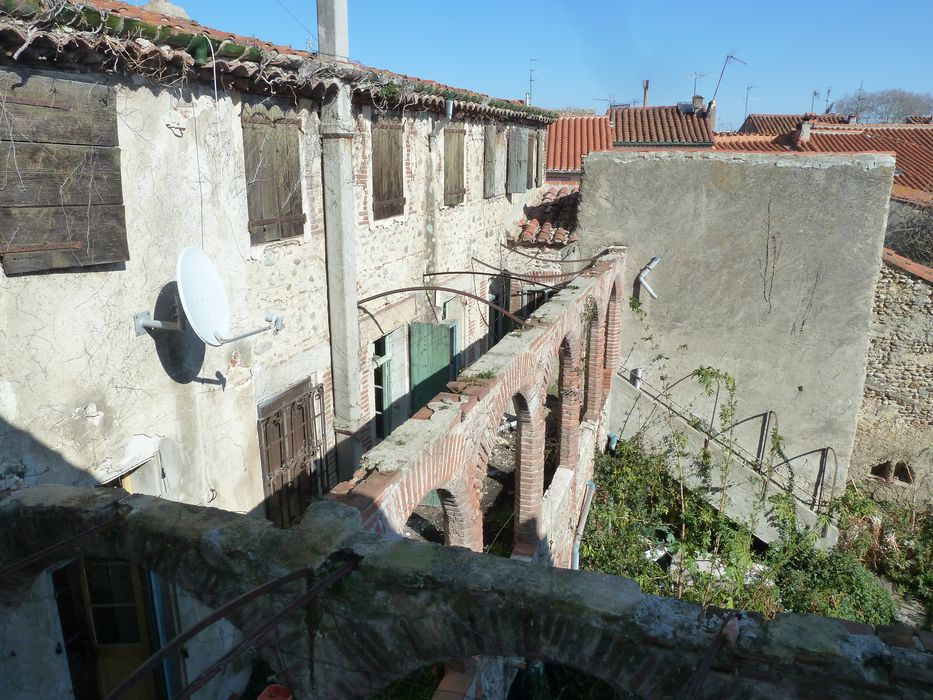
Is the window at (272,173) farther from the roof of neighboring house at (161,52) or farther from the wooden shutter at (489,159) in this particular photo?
the wooden shutter at (489,159)

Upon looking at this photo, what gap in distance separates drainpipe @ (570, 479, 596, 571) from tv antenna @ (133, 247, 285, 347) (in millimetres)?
6054

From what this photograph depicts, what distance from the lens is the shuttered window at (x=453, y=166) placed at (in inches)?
407

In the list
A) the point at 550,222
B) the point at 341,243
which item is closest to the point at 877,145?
the point at 550,222

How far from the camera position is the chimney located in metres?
7.52

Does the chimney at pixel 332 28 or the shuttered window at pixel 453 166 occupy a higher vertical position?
the chimney at pixel 332 28

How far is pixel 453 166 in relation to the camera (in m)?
10.6

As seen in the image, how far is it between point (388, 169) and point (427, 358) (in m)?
2.80

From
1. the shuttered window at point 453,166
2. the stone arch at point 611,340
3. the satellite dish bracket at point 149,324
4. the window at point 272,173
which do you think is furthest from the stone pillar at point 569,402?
the satellite dish bracket at point 149,324

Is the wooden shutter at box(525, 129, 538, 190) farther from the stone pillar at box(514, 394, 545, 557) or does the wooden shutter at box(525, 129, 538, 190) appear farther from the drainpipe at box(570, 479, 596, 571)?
the stone pillar at box(514, 394, 545, 557)

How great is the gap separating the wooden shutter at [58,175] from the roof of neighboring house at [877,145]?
15.3m

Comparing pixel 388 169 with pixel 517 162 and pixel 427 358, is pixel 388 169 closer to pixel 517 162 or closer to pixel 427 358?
pixel 427 358

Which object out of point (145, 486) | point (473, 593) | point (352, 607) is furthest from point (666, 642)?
point (145, 486)

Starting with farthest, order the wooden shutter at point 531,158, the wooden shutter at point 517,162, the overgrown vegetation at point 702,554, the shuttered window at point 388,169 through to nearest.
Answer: the wooden shutter at point 531,158 < the wooden shutter at point 517,162 < the overgrown vegetation at point 702,554 < the shuttered window at point 388,169

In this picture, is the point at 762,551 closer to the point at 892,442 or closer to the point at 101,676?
the point at 892,442
